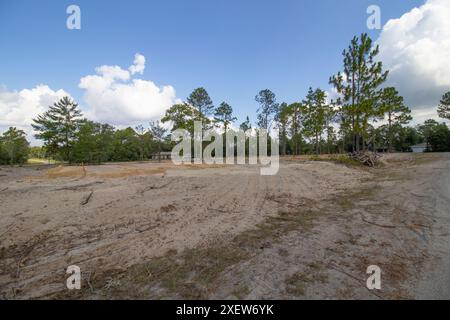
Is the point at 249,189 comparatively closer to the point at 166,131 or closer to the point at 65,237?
the point at 65,237

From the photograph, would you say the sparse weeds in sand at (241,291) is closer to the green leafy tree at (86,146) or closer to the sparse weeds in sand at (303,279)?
the sparse weeds in sand at (303,279)

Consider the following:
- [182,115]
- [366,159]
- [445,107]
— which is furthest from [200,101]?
[445,107]

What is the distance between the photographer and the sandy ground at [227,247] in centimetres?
242

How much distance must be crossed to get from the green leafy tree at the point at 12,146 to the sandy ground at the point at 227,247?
4144cm

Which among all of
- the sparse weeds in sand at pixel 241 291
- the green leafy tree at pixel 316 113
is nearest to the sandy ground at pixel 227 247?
the sparse weeds in sand at pixel 241 291

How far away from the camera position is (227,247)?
3436 millimetres

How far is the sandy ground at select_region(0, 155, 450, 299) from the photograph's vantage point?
7.94ft

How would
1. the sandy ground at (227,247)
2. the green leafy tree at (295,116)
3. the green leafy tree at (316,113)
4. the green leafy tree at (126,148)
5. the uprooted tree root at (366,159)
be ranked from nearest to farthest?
the sandy ground at (227,247) < the uprooted tree root at (366,159) < the green leafy tree at (316,113) < the green leafy tree at (295,116) < the green leafy tree at (126,148)

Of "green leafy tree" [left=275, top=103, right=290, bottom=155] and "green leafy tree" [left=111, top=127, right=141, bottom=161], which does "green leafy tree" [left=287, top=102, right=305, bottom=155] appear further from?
"green leafy tree" [left=111, top=127, right=141, bottom=161]

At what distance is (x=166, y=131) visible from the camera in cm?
4397

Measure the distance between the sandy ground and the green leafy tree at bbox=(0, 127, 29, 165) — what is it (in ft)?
136

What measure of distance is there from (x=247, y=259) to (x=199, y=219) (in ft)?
6.85

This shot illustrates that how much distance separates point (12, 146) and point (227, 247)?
157 ft
